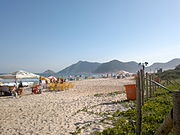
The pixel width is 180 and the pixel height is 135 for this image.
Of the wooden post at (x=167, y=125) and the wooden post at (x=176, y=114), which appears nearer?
the wooden post at (x=176, y=114)

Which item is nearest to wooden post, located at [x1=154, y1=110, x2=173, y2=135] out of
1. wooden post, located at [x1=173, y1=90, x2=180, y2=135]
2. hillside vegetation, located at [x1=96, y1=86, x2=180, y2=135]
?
wooden post, located at [x1=173, y1=90, x2=180, y2=135]

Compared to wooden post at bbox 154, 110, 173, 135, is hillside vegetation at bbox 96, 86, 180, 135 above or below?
below

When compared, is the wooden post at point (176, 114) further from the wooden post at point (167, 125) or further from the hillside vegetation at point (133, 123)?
the hillside vegetation at point (133, 123)

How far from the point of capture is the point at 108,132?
12.2 feet

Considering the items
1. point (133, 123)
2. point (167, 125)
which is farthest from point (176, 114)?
point (133, 123)

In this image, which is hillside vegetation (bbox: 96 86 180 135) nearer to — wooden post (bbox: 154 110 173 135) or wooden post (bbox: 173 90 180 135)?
wooden post (bbox: 154 110 173 135)

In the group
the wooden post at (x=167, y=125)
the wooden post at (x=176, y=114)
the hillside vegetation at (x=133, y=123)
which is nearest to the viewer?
the wooden post at (x=176, y=114)

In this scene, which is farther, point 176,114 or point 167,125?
point 167,125

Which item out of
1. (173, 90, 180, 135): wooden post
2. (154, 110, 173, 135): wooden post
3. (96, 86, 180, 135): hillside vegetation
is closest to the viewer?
(173, 90, 180, 135): wooden post

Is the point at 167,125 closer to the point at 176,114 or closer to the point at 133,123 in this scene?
the point at 176,114

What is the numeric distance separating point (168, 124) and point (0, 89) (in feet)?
47.2

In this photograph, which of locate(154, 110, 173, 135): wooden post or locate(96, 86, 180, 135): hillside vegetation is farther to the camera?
locate(96, 86, 180, 135): hillside vegetation

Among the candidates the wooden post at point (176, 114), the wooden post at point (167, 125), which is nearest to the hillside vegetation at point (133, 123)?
the wooden post at point (167, 125)

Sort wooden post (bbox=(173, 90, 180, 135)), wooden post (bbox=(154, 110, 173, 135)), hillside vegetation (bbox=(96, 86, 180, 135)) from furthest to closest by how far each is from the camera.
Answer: hillside vegetation (bbox=(96, 86, 180, 135)), wooden post (bbox=(154, 110, 173, 135)), wooden post (bbox=(173, 90, 180, 135))
